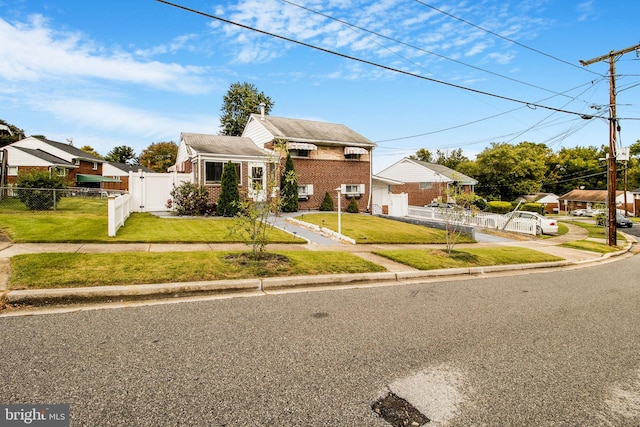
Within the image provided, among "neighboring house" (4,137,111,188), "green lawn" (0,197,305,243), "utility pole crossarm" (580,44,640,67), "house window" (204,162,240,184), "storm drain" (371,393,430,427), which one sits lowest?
"storm drain" (371,393,430,427)

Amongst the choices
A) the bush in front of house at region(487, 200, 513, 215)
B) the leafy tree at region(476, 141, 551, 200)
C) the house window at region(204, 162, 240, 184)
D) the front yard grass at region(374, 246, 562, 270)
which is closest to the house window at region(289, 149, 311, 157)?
the house window at region(204, 162, 240, 184)

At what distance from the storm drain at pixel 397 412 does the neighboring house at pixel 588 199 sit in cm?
7546

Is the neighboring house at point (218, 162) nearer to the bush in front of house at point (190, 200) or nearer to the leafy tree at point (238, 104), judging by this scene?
the bush in front of house at point (190, 200)

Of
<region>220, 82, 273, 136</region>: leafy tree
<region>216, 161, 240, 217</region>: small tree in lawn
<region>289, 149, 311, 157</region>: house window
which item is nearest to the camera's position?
<region>216, 161, 240, 217</region>: small tree in lawn

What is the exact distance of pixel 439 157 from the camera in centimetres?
8625

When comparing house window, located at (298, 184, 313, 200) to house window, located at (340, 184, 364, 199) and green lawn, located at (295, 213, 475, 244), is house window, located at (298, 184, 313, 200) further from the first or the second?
green lawn, located at (295, 213, 475, 244)

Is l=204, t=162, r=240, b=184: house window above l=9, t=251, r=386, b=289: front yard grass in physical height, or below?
above

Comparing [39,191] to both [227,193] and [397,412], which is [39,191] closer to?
[227,193]

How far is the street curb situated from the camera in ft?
18.2

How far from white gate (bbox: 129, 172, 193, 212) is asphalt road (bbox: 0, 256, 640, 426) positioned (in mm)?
16518

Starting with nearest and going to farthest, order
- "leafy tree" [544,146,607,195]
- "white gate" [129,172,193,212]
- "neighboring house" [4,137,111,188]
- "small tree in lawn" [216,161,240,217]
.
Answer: "small tree in lawn" [216,161,240,217], "white gate" [129,172,193,212], "neighboring house" [4,137,111,188], "leafy tree" [544,146,607,195]

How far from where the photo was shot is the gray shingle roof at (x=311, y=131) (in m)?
25.2

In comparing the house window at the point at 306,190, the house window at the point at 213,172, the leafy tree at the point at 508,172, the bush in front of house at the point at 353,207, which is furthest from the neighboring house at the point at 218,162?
the leafy tree at the point at 508,172

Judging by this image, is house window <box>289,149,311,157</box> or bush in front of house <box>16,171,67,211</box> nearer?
bush in front of house <box>16,171,67,211</box>
